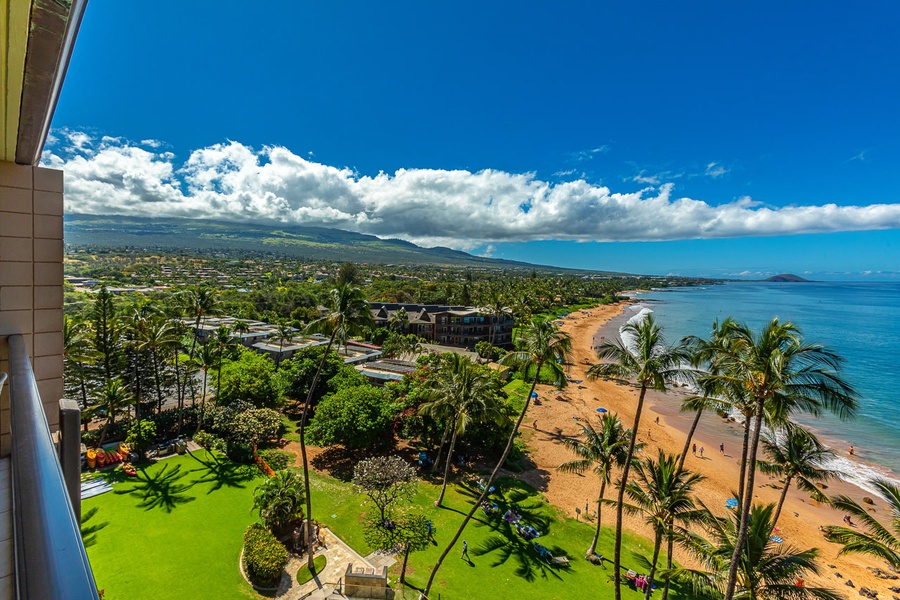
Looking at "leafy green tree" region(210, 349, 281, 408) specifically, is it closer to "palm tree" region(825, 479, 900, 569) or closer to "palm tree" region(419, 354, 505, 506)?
"palm tree" region(419, 354, 505, 506)

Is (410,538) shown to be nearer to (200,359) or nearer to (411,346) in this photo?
(200,359)

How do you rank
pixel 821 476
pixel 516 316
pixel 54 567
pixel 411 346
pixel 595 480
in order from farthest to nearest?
pixel 516 316 < pixel 411 346 < pixel 595 480 < pixel 821 476 < pixel 54 567

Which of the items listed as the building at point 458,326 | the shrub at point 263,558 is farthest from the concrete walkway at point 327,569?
the building at point 458,326

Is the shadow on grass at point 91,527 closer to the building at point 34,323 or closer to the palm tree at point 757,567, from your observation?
the building at point 34,323

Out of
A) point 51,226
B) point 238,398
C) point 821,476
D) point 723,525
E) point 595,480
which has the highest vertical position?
point 51,226

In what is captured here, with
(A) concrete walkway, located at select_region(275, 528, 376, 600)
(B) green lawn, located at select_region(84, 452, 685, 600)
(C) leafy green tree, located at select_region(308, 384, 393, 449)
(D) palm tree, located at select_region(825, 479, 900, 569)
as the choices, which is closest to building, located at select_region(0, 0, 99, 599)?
(A) concrete walkway, located at select_region(275, 528, 376, 600)

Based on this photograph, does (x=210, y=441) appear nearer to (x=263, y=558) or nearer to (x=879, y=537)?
(x=263, y=558)

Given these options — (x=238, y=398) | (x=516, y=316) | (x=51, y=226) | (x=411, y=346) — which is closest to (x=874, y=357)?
(x=516, y=316)
